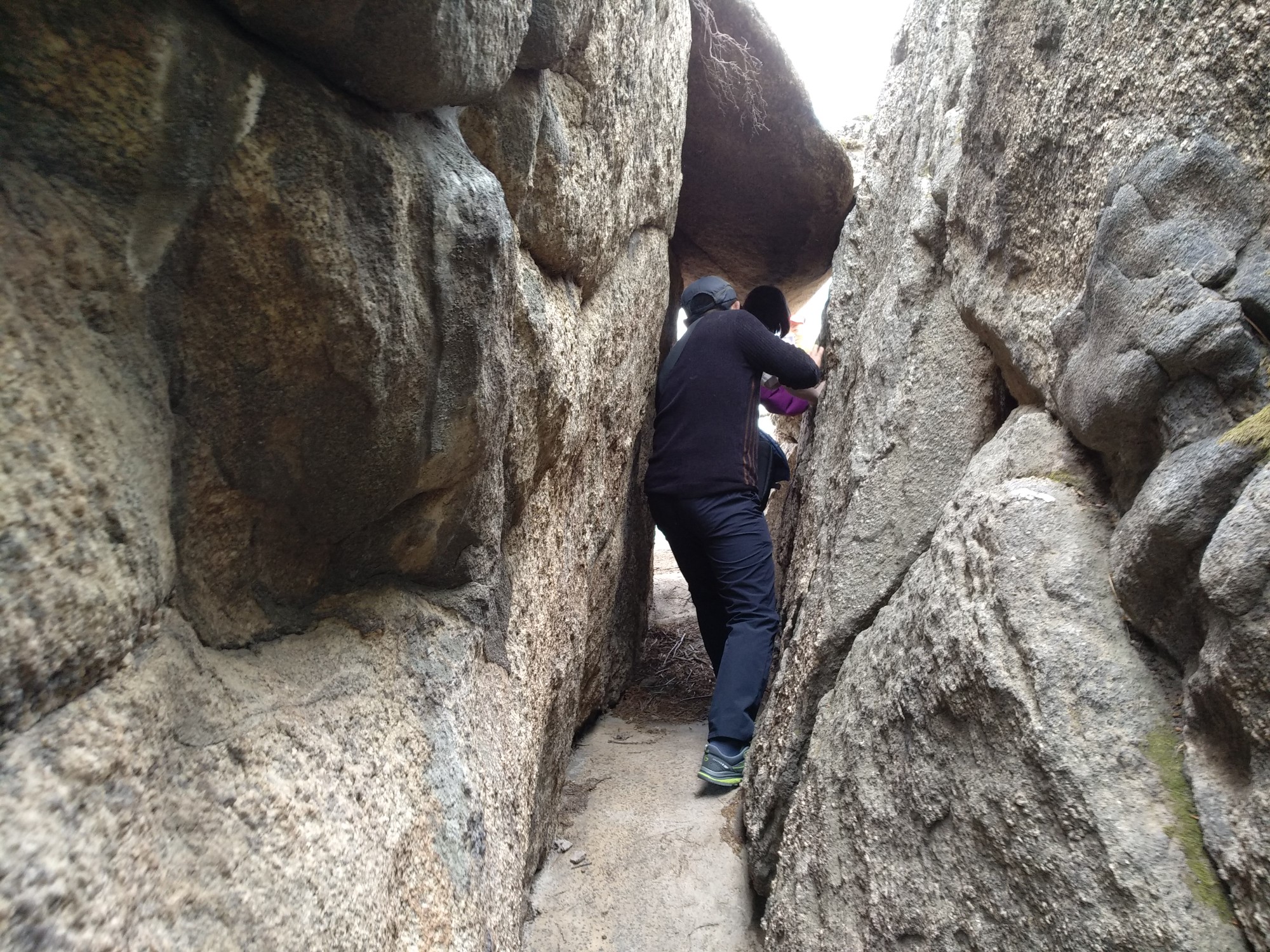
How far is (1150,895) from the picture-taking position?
3.65 feet

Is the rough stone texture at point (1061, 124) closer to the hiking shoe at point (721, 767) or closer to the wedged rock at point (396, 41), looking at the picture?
the wedged rock at point (396, 41)

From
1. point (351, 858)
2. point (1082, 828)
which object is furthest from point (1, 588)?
point (1082, 828)

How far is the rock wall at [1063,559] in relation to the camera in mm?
1151

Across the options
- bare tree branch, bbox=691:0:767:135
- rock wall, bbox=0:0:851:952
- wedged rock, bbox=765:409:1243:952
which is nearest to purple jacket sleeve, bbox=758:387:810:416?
bare tree branch, bbox=691:0:767:135

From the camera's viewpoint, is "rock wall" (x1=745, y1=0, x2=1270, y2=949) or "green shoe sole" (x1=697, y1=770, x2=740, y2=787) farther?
"green shoe sole" (x1=697, y1=770, x2=740, y2=787)

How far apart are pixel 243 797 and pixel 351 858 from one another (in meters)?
0.20

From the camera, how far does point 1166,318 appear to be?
1.37m

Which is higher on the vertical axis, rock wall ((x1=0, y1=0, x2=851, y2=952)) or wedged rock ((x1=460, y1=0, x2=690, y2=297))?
wedged rock ((x1=460, y1=0, x2=690, y2=297))

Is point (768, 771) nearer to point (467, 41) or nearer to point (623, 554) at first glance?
point (623, 554)

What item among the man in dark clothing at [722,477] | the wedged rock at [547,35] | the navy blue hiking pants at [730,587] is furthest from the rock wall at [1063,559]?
the wedged rock at [547,35]

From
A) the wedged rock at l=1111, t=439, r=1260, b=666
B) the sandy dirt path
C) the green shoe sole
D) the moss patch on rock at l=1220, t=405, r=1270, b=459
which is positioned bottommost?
the sandy dirt path

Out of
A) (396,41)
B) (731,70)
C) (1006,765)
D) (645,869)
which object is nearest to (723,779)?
(645,869)

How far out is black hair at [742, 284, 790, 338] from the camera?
4.30 meters

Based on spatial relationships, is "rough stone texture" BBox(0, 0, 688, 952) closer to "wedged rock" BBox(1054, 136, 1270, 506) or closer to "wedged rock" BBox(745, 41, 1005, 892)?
"wedged rock" BBox(745, 41, 1005, 892)
